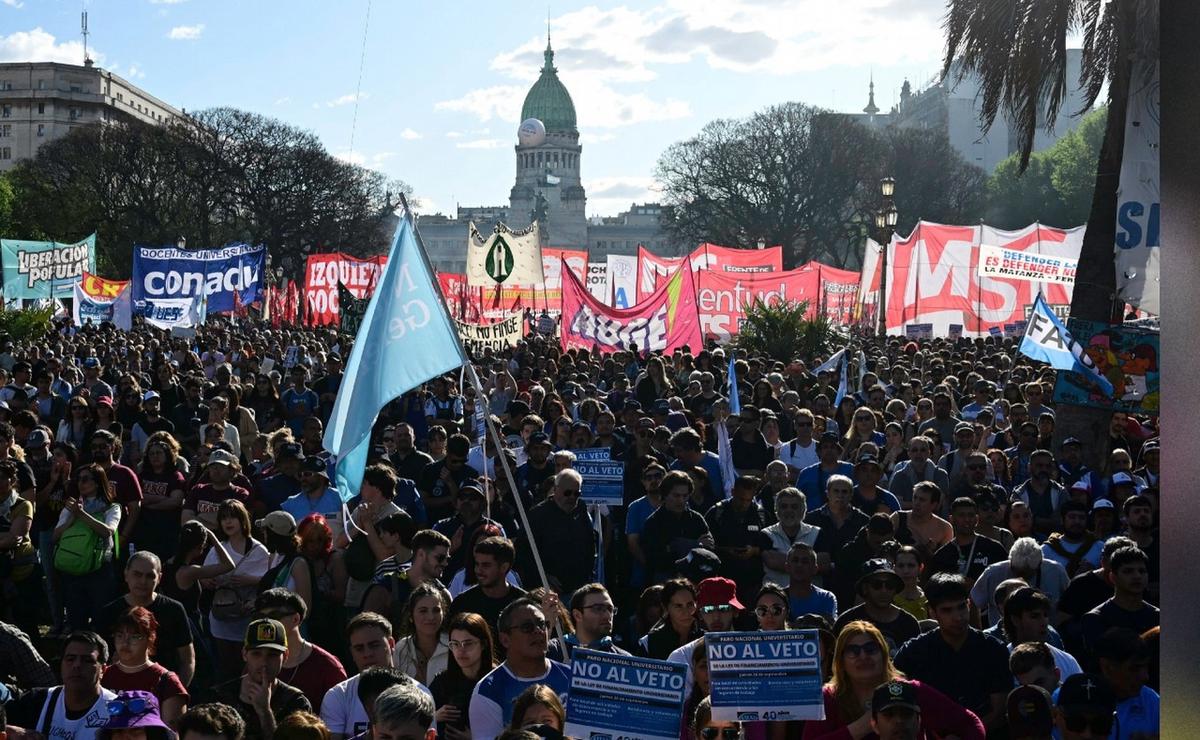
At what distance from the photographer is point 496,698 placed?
5.05 m

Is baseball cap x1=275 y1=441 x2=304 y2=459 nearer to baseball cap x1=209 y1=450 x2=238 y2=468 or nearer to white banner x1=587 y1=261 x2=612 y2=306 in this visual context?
baseball cap x1=209 y1=450 x2=238 y2=468

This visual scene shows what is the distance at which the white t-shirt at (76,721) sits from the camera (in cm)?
480

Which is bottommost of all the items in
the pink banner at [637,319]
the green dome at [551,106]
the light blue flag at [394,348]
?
the pink banner at [637,319]

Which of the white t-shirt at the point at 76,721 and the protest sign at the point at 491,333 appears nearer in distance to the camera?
the white t-shirt at the point at 76,721

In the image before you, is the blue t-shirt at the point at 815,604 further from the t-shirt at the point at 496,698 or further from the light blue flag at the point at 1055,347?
the light blue flag at the point at 1055,347

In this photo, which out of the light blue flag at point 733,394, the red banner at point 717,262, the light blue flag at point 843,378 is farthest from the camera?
the red banner at point 717,262

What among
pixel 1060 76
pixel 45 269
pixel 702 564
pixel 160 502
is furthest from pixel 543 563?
pixel 45 269

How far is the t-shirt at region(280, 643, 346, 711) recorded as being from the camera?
216 inches

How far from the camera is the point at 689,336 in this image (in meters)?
20.1

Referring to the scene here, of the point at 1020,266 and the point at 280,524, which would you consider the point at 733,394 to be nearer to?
the point at 280,524

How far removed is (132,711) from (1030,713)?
3.04 m

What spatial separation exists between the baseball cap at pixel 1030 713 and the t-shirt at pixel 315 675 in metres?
2.54

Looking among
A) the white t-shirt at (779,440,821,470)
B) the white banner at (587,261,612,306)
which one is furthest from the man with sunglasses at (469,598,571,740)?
the white banner at (587,261,612,306)

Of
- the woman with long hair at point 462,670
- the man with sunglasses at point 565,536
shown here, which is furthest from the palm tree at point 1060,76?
the woman with long hair at point 462,670
